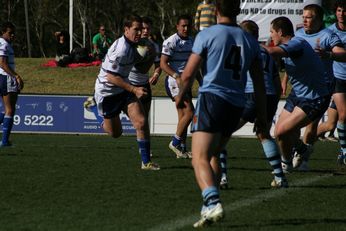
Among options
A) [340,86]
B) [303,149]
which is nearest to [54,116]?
[340,86]

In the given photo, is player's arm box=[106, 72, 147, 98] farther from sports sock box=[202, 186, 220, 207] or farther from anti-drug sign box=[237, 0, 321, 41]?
anti-drug sign box=[237, 0, 321, 41]

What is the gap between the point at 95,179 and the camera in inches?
459

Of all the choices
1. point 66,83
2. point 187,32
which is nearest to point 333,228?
point 187,32

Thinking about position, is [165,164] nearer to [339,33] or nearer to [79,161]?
[79,161]

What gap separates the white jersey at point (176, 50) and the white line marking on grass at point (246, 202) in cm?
385

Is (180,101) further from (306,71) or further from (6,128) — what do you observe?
(6,128)

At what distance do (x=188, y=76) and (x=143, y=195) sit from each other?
2.43m

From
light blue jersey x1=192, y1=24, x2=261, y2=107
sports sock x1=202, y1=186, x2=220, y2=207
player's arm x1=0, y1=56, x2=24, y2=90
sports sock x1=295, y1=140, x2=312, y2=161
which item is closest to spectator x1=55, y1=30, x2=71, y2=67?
player's arm x1=0, y1=56, x2=24, y2=90

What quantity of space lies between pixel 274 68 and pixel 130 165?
9.89 feet

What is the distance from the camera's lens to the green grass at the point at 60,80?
Result: 99.2 feet

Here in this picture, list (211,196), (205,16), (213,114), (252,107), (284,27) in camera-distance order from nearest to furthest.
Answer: (211,196) → (213,114) → (284,27) → (252,107) → (205,16)

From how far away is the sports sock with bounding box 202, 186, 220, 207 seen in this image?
7.84m

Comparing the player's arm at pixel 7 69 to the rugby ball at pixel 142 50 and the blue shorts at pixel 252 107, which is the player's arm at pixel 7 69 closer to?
the rugby ball at pixel 142 50

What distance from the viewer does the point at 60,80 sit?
31.3 m
